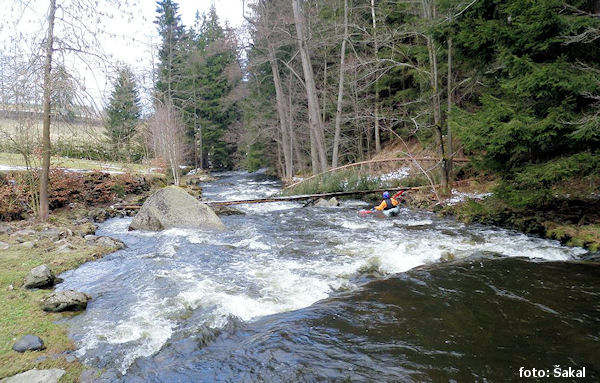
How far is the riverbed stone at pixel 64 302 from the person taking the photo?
5102 millimetres

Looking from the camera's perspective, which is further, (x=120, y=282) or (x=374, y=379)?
(x=120, y=282)

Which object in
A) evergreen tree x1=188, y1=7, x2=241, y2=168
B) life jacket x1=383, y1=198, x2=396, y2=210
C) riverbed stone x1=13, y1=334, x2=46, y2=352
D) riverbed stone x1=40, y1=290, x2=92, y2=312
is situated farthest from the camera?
evergreen tree x1=188, y1=7, x2=241, y2=168

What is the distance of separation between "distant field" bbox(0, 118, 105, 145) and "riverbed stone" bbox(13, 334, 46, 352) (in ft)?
21.9

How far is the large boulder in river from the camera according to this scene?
1103 centimetres

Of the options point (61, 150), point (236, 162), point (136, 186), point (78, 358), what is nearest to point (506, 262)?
point (78, 358)

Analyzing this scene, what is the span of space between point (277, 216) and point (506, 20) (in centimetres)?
900

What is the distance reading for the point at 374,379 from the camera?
3.54 metres

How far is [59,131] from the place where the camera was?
1002 centimetres

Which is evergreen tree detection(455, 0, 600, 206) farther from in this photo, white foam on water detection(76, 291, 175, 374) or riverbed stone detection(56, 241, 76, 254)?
riverbed stone detection(56, 241, 76, 254)

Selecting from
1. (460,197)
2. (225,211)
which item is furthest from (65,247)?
(460,197)

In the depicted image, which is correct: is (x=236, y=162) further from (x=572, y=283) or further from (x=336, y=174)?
(x=572, y=283)

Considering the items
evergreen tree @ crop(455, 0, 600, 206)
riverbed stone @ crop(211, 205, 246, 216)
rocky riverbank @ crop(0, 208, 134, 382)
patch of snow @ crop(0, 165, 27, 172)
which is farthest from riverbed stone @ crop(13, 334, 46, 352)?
patch of snow @ crop(0, 165, 27, 172)

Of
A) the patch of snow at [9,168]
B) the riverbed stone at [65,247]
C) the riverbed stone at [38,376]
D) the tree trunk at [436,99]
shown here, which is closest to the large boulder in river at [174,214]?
the riverbed stone at [65,247]

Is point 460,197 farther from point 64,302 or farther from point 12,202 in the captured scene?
point 12,202
